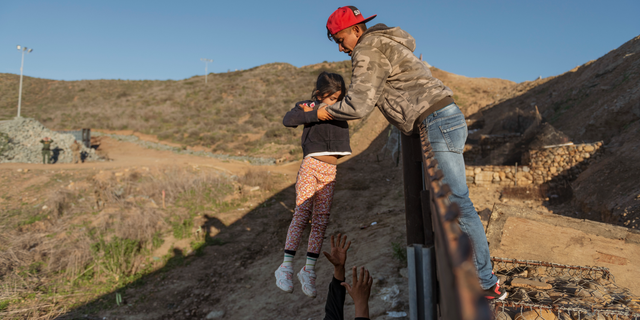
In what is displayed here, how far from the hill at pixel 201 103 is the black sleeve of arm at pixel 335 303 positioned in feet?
53.0

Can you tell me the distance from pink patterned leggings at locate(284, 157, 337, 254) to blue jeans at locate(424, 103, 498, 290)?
104cm

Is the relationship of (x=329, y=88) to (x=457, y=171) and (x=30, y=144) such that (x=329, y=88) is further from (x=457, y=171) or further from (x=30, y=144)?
(x=30, y=144)

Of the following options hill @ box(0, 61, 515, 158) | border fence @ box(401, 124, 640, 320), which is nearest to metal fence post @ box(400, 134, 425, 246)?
border fence @ box(401, 124, 640, 320)

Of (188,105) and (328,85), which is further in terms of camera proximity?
(188,105)

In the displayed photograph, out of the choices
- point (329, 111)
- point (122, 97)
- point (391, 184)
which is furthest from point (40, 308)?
point (122, 97)

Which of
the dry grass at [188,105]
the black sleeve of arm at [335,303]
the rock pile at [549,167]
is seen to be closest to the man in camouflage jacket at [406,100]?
the black sleeve of arm at [335,303]

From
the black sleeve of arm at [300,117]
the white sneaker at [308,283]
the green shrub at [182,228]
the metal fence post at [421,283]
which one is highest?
the black sleeve of arm at [300,117]

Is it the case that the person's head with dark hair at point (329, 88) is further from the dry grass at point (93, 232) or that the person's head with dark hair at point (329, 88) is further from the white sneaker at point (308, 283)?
the dry grass at point (93, 232)

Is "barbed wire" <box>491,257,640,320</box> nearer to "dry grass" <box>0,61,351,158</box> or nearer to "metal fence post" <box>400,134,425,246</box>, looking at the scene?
"metal fence post" <box>400,134,425,246</box>

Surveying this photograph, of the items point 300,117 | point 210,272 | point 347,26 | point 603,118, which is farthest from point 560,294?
point 603,118

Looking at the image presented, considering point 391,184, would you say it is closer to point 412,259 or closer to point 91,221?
point 91,221

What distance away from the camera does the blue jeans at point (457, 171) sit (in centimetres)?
165

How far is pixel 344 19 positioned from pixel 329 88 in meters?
0.60

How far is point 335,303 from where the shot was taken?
2.08 meters
